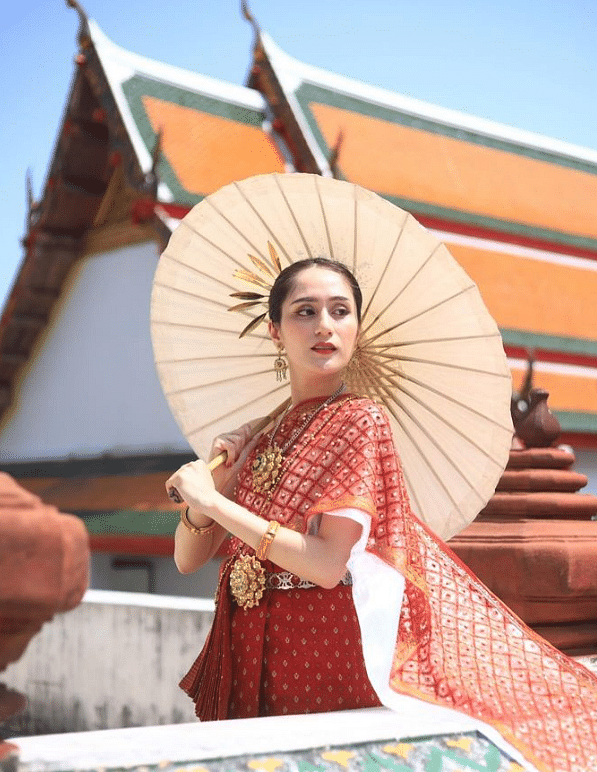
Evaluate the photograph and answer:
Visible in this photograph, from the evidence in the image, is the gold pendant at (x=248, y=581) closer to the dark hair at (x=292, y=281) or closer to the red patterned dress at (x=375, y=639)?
the red patterned dress at (x=375, y=639)

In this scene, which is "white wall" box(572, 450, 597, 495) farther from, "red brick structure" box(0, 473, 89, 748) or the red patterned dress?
"red brick structure" box(0, 473, 89, 748)

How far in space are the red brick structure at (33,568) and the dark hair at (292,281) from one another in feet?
3.87

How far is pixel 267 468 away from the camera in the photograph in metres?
2.34

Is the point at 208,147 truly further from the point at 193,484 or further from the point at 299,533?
the point at 299,533

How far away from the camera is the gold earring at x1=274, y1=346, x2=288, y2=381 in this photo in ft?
8.55

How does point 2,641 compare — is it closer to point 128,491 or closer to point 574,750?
point 574,750

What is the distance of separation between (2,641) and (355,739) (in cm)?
75

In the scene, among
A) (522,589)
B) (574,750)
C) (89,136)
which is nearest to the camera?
(574,750)

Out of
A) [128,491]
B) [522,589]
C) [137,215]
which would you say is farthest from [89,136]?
[522,589]

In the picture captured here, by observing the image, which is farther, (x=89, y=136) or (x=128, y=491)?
(x=89, y=136)

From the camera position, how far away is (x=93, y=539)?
8.48 meters

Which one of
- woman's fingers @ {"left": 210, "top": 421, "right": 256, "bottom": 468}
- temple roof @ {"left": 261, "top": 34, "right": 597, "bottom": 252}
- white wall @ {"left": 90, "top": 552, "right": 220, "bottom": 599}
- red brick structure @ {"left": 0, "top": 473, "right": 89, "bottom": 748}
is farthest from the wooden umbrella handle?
temple roof @ {"left": 261, "top": 34, "right": 597, "bottom": 252}

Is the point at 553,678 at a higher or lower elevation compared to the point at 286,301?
lower

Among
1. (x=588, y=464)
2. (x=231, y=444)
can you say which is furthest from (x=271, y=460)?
(x=588, y=464)
